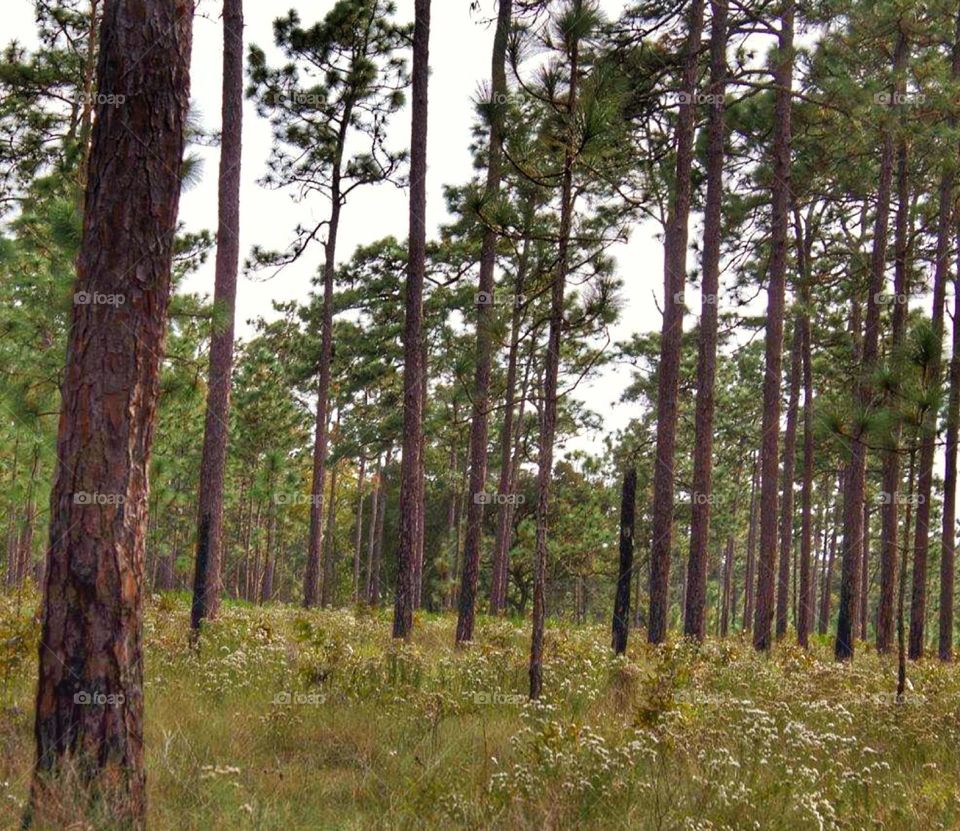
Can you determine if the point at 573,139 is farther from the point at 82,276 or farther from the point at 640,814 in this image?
the point at 640,814

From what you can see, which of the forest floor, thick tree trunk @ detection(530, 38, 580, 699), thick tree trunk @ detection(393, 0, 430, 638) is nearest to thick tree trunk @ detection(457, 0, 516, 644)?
thick tree trunk @ detection(393, 0, 430, 638)

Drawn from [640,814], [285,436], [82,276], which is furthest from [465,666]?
[285,436]

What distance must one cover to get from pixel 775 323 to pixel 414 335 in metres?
7.17

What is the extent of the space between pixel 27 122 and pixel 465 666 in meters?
10.8

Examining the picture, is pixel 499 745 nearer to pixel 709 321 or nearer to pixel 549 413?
pixel 549 413

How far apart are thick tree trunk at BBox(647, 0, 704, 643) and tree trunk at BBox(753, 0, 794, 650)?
169 cm

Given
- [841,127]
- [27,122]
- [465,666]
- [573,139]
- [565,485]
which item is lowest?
[465,666]

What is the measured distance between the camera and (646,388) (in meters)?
31.0

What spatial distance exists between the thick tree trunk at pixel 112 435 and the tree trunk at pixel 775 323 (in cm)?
1208

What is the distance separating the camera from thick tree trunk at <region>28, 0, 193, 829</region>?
4.43 meters

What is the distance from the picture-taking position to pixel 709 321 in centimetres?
1416
